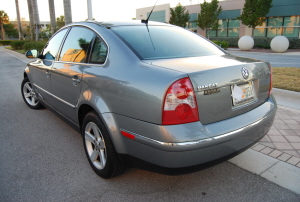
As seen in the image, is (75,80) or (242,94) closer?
(242,94)

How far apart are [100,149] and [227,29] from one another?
3435 cm

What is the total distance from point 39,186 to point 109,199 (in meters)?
0.79

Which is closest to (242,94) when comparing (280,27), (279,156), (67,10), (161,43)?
(161,43)

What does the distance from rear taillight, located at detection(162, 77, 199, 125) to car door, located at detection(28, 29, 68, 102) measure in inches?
95.6

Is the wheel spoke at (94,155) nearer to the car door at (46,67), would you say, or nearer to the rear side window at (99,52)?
the rear side window at (99,52)

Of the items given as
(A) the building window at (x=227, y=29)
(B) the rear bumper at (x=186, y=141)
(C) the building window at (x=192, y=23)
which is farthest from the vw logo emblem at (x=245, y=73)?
(C) the building window at (x=192, y=23)

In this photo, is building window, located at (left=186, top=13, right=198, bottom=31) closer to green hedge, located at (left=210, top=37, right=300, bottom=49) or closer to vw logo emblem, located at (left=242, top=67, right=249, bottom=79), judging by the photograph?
green hedge, located at (left=210, top=37, right=300, bottom=49)

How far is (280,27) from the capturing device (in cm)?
2794

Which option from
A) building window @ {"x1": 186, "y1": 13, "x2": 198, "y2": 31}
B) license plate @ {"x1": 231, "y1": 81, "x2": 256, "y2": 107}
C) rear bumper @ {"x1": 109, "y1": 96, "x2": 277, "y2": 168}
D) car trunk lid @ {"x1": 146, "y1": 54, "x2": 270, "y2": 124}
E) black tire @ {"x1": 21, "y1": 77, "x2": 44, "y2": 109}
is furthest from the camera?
building window @ {"x1": 186, "y1": 13, "x2": 198, "y2": 31}

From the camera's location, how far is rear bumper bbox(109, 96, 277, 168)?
1.93 m

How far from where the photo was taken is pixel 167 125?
76.8 inches

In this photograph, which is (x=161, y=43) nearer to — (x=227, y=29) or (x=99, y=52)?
(x=99, y=52)

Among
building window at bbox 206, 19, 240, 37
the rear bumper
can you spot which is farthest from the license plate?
building window at bbox 206, 19, 240, 37

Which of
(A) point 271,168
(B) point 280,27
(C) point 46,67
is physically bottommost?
(A) point 271,168
